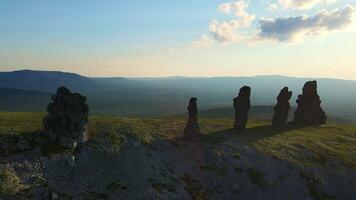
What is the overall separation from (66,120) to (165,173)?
16955 millimetres

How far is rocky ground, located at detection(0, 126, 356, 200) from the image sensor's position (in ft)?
168

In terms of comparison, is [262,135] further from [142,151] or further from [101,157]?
[101,157]

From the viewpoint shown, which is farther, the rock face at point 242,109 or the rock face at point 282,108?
the rock face at point 282,108

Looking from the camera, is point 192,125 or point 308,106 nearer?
point 192,125

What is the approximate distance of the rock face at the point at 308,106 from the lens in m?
104

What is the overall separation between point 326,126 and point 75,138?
234 ft

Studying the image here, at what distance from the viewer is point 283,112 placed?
320 feet

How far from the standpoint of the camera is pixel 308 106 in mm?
105000

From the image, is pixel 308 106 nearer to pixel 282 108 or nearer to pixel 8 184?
pixel 282 108

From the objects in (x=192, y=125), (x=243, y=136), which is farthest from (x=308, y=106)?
(x=192, y=125)

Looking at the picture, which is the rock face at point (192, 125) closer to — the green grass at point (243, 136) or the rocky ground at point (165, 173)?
the rocky ground at point (165, 173)

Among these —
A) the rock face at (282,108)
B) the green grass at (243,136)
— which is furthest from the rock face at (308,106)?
the green grass at (243,136)

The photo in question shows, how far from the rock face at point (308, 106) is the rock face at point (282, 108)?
8.23 metres

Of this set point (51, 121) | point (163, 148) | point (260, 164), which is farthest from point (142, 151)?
point (260, 164)
